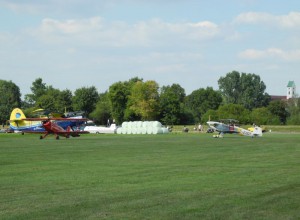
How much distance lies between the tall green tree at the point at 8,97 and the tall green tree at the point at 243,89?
64.0 m

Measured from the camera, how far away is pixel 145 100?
406 feet

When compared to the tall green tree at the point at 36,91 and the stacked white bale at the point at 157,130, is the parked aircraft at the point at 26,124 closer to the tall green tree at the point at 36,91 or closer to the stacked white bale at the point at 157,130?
the stacked white bale at the point at 157,130

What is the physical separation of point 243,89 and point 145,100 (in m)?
55.9

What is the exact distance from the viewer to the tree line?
123m

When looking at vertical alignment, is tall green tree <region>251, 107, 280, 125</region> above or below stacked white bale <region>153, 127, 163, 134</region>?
above

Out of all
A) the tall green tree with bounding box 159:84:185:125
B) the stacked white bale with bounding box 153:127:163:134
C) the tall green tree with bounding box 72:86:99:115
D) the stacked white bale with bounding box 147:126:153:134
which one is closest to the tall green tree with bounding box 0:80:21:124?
the tall green tree with bounding box 72:86:99:115

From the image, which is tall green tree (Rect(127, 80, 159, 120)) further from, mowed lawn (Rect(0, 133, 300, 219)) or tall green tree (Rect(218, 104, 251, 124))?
mowed lawn (Rect(0, 133, 300, 219))

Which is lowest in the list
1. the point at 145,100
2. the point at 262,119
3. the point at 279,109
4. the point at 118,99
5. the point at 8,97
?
the point at 262,119

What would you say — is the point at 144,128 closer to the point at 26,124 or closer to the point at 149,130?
the point at 149,130

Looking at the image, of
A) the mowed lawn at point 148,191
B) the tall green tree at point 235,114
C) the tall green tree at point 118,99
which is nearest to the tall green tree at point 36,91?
the tall green tree at point 118,99

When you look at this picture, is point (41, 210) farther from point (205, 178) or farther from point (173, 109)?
point (173, 109)

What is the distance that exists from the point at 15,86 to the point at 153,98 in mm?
55588

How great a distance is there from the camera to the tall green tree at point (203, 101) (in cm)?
15762

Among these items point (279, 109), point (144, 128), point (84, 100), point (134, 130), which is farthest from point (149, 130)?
point (279, 109)
